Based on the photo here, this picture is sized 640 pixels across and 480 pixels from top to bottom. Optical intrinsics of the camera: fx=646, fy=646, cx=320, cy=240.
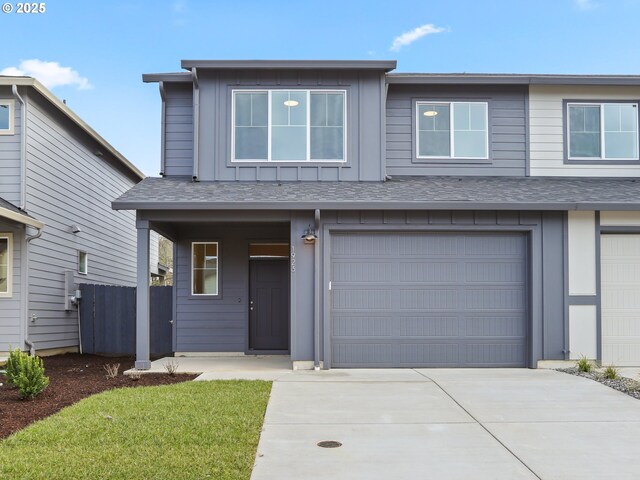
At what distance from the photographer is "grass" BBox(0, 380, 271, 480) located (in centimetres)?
482

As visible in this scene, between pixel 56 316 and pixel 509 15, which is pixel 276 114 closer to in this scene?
pixel 56 316

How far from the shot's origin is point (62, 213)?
13.6m

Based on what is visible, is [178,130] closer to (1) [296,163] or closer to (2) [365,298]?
(1) [296,163]

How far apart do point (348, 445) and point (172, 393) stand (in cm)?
304


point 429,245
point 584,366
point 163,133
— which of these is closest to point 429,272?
point 429,245

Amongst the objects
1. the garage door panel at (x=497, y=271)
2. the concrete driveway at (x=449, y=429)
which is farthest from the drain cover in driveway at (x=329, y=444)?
the garage door panel at (x=497, y=271)

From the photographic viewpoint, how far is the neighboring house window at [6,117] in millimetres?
11836

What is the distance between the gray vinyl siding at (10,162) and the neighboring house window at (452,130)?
735cm

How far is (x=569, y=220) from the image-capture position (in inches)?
415

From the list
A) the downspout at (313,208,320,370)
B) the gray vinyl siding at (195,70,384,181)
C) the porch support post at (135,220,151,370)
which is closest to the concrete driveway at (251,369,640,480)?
the downspout at (313,208,320,370)

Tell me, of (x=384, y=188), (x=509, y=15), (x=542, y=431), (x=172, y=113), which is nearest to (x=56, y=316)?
(x=172, y=113)

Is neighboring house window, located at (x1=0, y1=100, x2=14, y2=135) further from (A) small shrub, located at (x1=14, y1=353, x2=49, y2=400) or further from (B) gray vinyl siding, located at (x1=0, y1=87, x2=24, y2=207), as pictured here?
(A) small shrub, located at (x1=14, y1=353, x2=49, y2=400)

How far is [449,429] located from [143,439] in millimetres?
2849

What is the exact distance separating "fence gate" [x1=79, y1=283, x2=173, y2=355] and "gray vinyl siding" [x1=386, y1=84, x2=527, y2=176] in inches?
211
